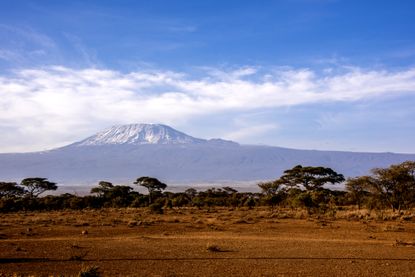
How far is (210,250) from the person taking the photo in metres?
18.2

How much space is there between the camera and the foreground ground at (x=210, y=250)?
14.5 m

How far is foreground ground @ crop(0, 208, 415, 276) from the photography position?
1447 cm

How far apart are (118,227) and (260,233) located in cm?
844

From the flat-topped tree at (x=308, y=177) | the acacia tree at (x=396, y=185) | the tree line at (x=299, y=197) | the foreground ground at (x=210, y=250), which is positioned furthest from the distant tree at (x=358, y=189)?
the foreground ground at (x=210, y=250)

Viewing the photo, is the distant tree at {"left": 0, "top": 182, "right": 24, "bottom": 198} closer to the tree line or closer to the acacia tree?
the tree line

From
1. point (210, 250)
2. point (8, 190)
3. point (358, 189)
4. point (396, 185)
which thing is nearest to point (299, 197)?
point (358, 189)

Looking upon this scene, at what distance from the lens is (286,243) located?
20.6m

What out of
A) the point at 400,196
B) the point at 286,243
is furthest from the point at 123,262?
the point at 400,196

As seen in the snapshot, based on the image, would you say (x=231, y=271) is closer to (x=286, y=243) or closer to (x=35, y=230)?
(x=286, y=243)

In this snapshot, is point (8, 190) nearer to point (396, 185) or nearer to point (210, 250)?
point (396, 185)

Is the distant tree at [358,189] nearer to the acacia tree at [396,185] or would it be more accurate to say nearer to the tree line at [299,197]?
the tree line at [299,197]

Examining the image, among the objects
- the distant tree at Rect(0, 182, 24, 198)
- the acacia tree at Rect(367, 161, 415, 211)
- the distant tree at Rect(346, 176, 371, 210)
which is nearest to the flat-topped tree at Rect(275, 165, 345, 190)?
the distant tree at Rect(346, 176, 371, 210)

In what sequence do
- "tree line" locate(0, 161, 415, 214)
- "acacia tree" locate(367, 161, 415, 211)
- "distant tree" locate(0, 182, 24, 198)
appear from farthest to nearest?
"distant tree" locate(0, 182, 24, 198)
"tree line" locate(0, 161, 415, 214)
"acacia tree" locate(367, 161, 415, 211)

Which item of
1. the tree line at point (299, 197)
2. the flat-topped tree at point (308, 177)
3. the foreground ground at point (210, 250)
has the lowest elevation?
the foreground ground at point (210, 250)
